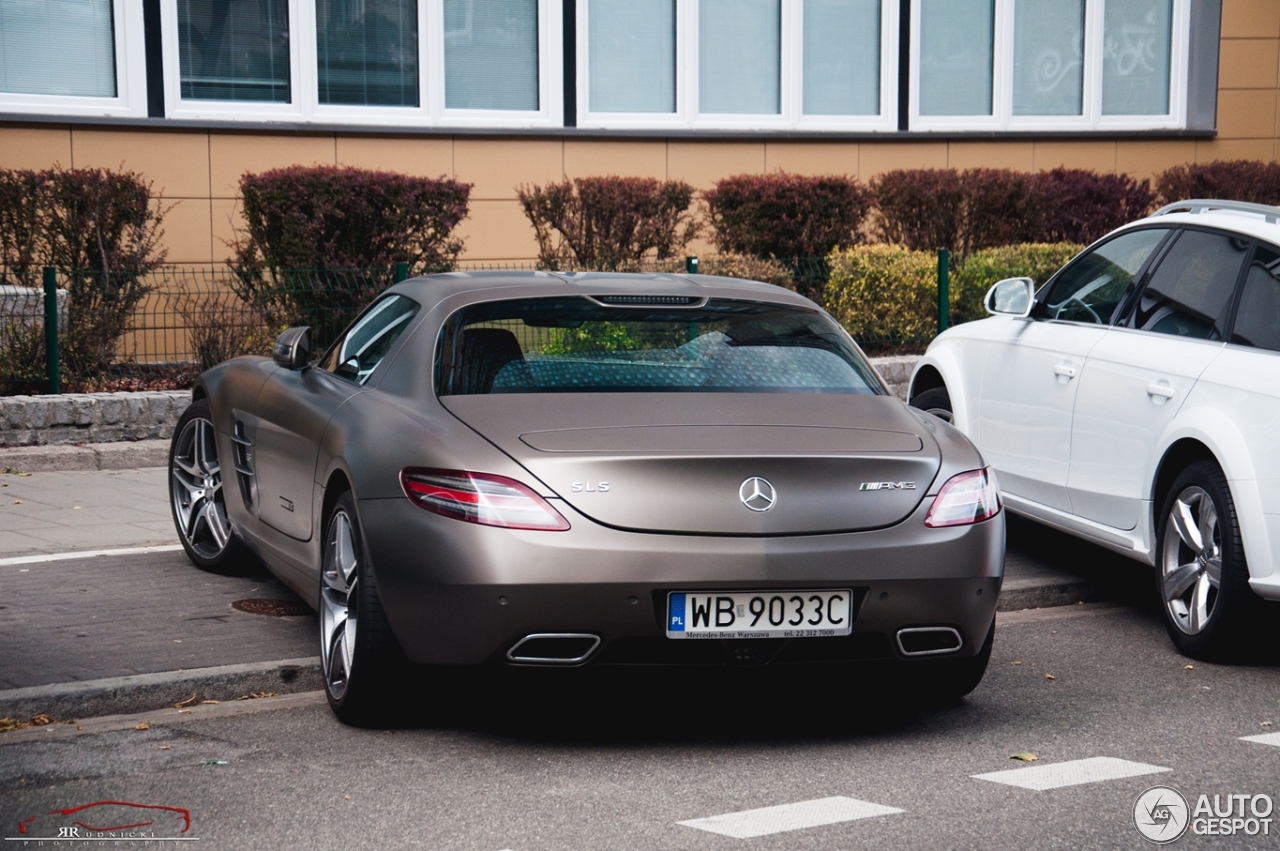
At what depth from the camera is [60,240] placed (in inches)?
488

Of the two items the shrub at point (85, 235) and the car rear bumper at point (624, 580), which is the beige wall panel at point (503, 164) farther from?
the car rear bumper at point (624, 580)

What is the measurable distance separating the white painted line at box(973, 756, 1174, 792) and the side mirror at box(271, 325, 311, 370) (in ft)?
10.4

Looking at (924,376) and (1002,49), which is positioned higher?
(1002,49)

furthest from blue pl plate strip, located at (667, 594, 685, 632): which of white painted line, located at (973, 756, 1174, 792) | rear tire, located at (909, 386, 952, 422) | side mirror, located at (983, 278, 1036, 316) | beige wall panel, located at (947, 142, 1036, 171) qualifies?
beige wall panel, located at (947, 142, 1036, 171)

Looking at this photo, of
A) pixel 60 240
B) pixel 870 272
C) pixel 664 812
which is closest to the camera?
pixel 664 812

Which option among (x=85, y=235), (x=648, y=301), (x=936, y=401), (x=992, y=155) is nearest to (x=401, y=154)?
(x=85, y=235)

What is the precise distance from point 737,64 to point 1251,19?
6.74 m

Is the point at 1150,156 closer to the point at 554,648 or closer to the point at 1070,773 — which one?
the point at 1070,773

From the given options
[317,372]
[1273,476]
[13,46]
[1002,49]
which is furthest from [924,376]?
[1002,49]

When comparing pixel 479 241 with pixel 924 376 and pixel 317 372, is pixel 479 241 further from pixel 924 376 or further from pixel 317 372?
pixel 317 372

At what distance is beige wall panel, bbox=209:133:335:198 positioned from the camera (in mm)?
15219

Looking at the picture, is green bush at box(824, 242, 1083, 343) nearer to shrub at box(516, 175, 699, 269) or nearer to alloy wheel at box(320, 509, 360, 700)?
shrub at box(516, 175, 699, 269)

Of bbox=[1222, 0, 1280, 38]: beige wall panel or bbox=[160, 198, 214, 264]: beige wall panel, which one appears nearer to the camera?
bbox=[160, 198, 214, 264]: beige wall panel

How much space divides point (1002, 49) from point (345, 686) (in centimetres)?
1566
